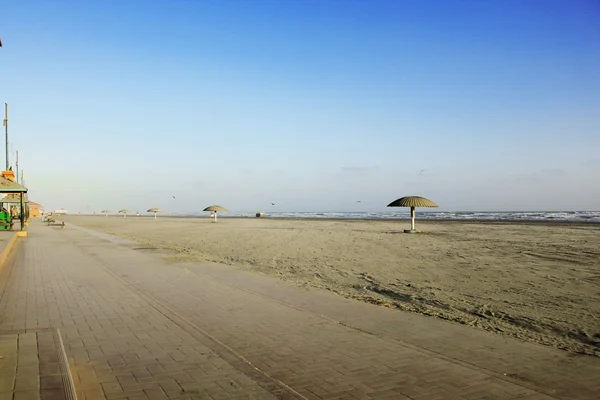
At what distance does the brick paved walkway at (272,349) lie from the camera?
398 cm

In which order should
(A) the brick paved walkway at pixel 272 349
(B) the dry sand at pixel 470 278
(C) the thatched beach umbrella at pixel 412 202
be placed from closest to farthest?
(A) the brick paved walkway at pixel 272 349, (B) the dry sand at pixel 470 278, (C) the thatched beach umbrella at pixel 412 202

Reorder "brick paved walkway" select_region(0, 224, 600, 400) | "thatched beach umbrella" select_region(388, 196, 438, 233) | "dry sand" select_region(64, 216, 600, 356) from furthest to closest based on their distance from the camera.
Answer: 1. "thatched beach umbrella" select_region(388, 196, 438, 233)
2. "dry sand" select_region(64, 216, 600, 356)
3. "brick paved walkway" select_region(0, 224, 600, 400)

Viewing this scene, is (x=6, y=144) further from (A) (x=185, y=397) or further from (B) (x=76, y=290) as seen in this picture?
(A) (x=185, y=397)

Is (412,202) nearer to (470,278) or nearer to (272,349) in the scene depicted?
(470,278)

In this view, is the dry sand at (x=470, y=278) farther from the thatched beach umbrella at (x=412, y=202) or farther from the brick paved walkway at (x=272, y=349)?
the thatched beach umbrella at (x=412, y=202)

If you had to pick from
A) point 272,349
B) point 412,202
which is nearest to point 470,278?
point 272,349

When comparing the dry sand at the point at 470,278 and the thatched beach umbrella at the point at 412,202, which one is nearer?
the dry sand at the point at 470,278

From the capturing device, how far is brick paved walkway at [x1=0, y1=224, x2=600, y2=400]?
13.1 feet

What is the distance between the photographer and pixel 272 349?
5.13 meters

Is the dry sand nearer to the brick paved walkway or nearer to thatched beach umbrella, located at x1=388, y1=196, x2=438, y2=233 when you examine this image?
the brick paved walkway

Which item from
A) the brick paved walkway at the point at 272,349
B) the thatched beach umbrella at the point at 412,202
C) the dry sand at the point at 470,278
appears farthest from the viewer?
the thatched beach umbrella at the point at 412,202

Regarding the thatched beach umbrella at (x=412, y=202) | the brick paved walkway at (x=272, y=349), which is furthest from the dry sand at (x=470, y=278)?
the thatched beach umbrella at (x=412, y=202)

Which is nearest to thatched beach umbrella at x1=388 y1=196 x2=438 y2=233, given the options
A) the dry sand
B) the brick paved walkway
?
the dry sand

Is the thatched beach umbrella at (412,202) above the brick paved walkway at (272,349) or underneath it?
above
